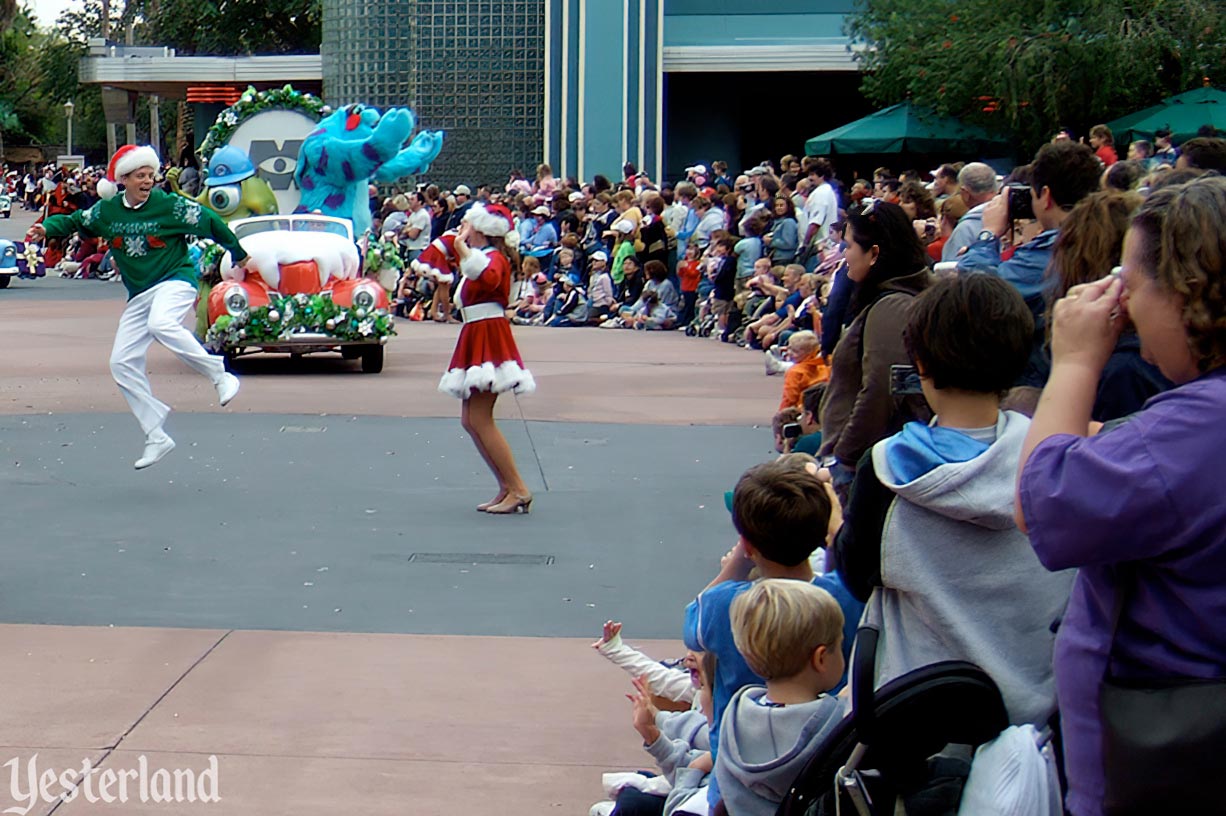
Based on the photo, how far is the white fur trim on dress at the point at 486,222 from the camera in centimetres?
912

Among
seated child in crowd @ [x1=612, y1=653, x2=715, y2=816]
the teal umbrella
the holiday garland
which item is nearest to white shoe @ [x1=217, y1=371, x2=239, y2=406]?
the holiday garland

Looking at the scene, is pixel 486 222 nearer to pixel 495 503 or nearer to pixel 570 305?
pixel 495 503

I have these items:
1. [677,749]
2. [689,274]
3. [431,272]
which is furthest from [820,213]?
[677,749]

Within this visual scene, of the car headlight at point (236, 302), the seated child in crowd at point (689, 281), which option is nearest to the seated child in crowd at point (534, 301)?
the seated child in crowd at point (689, 281)

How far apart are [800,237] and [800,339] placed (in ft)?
31.2

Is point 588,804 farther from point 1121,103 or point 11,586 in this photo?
point 1121,103

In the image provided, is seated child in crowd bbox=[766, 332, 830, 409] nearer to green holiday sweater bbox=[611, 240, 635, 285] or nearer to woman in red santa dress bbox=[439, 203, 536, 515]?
woman in red santa dress bbox=[439, 203, 536, 515]

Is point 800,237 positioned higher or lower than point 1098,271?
lower

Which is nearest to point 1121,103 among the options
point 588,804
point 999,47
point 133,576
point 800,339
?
point 999,47

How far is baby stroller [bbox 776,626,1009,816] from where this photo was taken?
2807 mm

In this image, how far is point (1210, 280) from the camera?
2.51m

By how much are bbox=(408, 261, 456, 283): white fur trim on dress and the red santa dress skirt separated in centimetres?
1151

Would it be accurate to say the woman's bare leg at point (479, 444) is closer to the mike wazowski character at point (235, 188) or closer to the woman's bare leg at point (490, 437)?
the woman's bare leg at point (490, 437)

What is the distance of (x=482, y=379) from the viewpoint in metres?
9.09
